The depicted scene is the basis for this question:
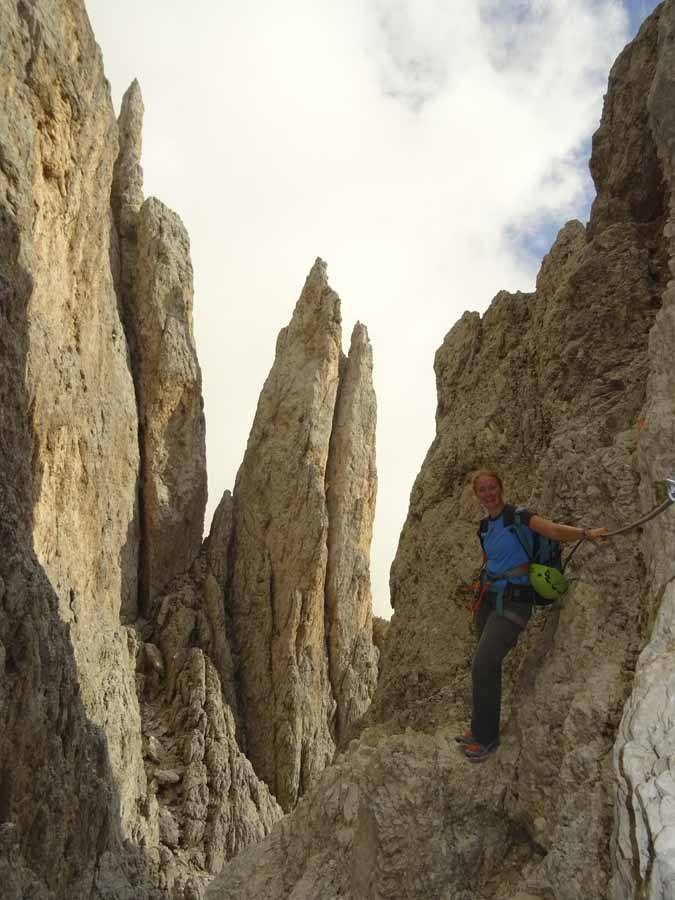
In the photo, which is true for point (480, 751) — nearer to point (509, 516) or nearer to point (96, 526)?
point (509, 516)

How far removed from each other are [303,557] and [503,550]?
2031 cm

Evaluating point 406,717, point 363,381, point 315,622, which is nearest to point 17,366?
point 406,717

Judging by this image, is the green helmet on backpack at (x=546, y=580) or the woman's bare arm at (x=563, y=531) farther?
the green helmet on backpack at (x=546, y=580)

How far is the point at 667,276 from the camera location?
663cm

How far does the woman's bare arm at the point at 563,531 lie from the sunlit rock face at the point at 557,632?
1.01ft

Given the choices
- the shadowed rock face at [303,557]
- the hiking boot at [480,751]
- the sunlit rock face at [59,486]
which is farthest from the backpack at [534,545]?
the shadowed rock face at [303,557]

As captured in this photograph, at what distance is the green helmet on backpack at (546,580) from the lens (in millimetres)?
5262

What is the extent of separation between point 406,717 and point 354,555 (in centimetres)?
2002

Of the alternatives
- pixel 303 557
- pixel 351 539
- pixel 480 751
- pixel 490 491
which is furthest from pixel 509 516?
pixel 351 539

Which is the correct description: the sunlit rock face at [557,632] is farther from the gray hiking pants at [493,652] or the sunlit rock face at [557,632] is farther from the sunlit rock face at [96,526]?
the sunlit rock face at [96,526]

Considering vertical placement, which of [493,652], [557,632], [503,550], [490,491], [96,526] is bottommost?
[493,652]

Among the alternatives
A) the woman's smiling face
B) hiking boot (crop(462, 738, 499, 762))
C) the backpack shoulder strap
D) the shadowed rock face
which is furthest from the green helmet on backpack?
the shadowed rock face

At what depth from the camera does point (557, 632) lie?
5.33 m

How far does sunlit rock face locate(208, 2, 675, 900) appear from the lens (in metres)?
3.98
